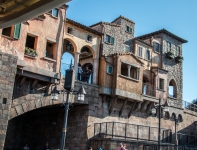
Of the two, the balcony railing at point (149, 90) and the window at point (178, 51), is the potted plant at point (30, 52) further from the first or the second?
Result: the window at point (178, 51)

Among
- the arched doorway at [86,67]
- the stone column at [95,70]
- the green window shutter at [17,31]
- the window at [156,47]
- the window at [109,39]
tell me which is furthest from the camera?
the window at [156,47]

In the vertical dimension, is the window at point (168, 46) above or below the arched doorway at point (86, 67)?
above

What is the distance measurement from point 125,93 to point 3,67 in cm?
1136

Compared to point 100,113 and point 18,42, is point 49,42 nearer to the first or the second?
point 18,42

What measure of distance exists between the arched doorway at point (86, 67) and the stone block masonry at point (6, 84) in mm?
7138

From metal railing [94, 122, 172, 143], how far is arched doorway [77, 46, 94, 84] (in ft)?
12.9

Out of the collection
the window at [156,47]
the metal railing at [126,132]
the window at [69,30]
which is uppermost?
the window at [156,47]

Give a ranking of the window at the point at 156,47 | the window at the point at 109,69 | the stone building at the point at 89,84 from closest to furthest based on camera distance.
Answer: the stone building at the point at 89,84
the window at the point at 109,69
the window at the point at 156,47

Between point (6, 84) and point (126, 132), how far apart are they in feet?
38.4

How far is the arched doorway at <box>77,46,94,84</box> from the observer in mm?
23641

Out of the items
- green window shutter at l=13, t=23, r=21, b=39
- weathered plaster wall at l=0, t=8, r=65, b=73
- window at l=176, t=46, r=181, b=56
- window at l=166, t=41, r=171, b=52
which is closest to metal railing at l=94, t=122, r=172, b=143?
weathered plaster wall at l=0, t=8, r=65, b=73

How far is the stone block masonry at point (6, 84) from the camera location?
1678 centimetres

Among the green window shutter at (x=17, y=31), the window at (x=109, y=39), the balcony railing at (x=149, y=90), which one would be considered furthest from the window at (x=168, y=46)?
the green window shutter at (x=17, y=31)

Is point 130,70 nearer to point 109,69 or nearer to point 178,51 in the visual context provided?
point 109,69
